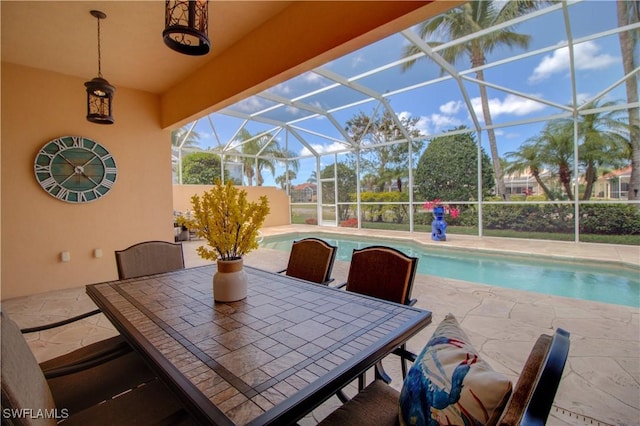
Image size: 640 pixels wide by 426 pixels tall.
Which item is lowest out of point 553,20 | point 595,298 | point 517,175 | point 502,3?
point 595,298

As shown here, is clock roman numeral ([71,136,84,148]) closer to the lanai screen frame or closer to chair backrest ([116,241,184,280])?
chair backrest ([116,241,184,280])

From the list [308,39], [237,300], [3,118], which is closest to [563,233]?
[308,39]

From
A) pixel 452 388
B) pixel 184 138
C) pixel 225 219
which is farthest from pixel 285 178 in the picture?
pixel 452 388

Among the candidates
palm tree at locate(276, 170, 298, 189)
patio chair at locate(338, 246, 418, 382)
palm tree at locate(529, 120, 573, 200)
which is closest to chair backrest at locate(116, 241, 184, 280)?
patio chair at locate(338, 246, 418, 382)

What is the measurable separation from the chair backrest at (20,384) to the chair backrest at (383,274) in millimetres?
1551

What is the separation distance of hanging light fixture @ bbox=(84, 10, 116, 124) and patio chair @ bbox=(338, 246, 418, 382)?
8.60 ft

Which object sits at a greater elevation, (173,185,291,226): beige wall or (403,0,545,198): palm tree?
(403,0,545,198): palm tree

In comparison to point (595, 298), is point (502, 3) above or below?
above

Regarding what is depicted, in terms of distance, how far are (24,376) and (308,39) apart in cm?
273

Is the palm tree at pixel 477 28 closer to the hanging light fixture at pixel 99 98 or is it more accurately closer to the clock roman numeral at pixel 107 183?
the hanging light fixture at pixel 99 98

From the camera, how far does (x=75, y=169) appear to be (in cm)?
390

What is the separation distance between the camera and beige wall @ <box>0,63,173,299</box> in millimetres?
3559

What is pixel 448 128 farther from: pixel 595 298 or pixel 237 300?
pixel 237 300

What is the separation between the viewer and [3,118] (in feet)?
11.4
